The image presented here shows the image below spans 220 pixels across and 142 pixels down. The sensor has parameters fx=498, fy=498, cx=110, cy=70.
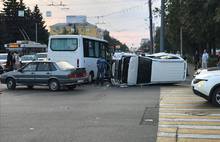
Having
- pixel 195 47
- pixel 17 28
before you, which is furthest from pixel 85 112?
pixel 17 28

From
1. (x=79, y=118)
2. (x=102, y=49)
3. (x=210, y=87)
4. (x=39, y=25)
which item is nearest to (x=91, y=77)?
(x=102, y=49)

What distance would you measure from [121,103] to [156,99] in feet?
5.91

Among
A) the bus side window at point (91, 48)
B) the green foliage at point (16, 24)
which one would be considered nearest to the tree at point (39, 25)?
the green foliage at point (16, 24)

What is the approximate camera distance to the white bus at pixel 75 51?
27422 mm

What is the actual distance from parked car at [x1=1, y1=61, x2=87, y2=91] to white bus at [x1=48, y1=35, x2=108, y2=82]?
11.6ft

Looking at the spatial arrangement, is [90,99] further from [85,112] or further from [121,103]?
[85,112]

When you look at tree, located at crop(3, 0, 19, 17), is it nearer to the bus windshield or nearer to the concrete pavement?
the bus windshield

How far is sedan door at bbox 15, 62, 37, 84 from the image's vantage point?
23578mm

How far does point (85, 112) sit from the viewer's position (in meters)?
14.5

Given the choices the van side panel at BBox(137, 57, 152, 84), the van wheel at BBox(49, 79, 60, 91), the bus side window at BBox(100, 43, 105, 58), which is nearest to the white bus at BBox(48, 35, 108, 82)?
the bus side window at BBox(100, 43, 105, 58)

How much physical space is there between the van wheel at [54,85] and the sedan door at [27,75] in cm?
96

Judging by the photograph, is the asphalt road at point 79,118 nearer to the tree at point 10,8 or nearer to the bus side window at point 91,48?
the bus side window at point 91,48

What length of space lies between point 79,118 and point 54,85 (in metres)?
10.0

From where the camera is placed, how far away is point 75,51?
90.2 feet
